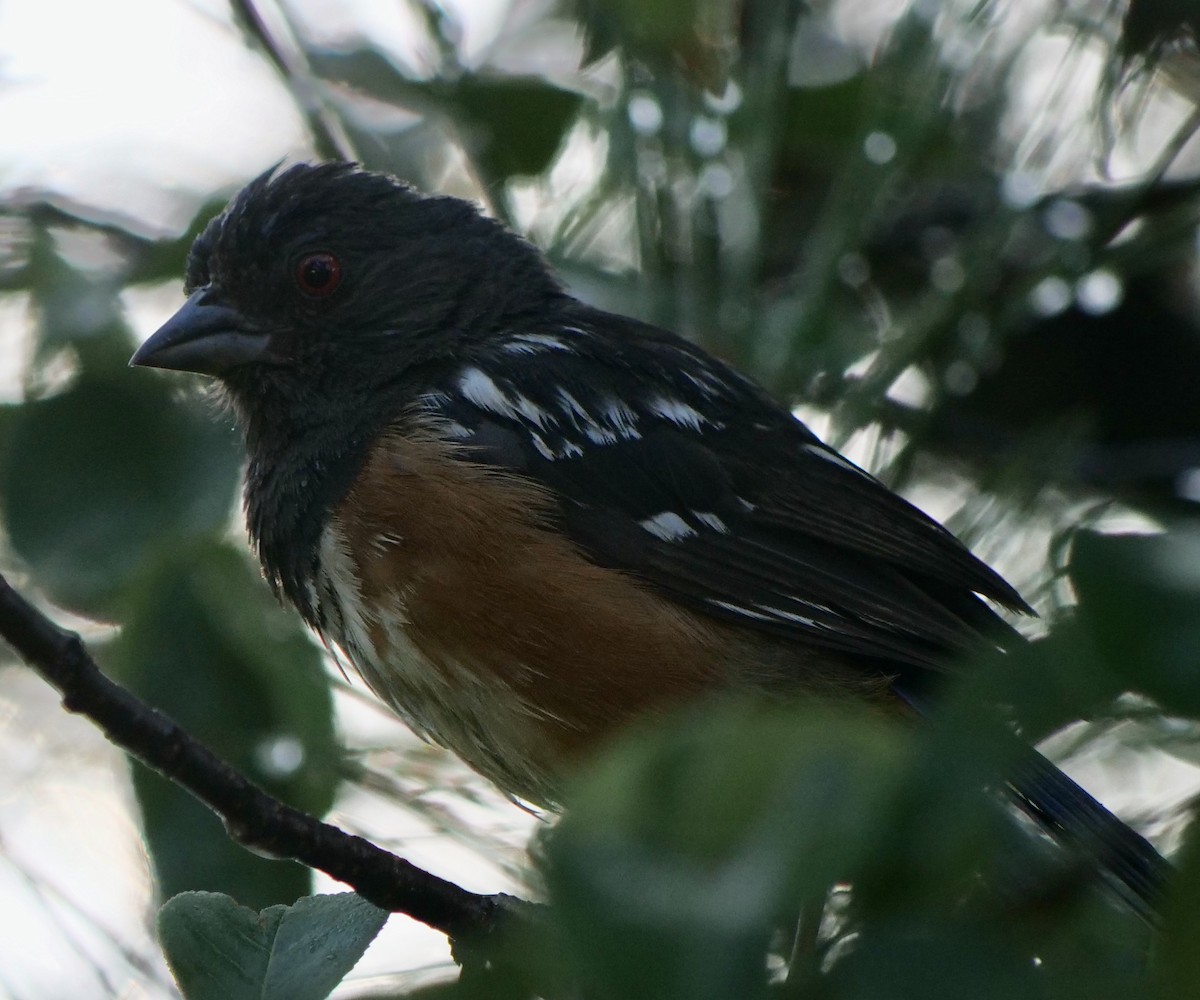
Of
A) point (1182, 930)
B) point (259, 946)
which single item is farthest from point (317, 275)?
point (1182, 930)

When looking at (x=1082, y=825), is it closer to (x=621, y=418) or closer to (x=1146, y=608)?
(x=621, y=418)

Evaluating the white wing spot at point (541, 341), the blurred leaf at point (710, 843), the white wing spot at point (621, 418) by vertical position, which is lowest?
the blurred leaf at point (710, 843)

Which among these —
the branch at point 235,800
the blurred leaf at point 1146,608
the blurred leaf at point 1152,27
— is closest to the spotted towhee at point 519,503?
the branch at point 235,800

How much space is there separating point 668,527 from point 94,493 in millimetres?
821

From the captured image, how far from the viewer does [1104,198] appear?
253cm

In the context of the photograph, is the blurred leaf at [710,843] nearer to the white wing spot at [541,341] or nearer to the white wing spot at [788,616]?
the white wing spot at [788,616]

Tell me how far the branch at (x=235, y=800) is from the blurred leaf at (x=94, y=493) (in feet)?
2.24

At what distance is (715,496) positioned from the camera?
92.5 inches

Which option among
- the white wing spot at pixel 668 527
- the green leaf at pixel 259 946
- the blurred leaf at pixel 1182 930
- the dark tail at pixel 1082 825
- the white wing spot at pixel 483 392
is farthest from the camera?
the white wing spot at pixel 483 392

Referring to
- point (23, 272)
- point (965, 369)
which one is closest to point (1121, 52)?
point (965, 369)

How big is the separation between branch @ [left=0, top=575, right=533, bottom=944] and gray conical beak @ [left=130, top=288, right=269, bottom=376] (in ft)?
3.73

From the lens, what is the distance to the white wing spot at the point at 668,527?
7.43ft

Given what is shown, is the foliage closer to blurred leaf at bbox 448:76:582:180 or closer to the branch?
blurred leaf at bbox 448:76:582:180

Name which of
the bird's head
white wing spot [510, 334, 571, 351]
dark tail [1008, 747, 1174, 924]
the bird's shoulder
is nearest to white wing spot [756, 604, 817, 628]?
the bird's shoulder
